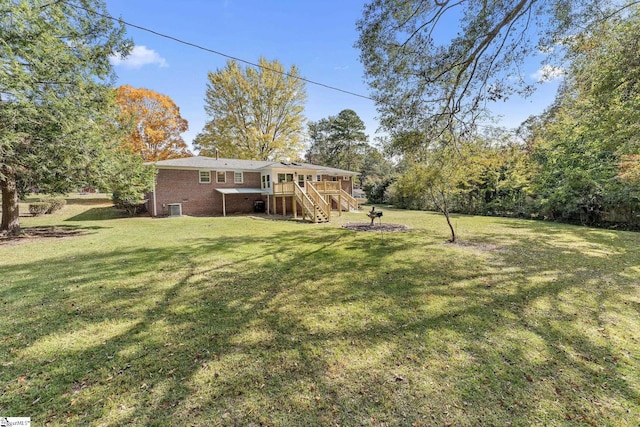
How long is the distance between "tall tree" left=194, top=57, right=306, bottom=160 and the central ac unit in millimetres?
12067

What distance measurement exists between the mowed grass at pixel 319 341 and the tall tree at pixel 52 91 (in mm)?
3559

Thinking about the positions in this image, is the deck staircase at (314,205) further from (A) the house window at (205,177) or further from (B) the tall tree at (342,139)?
(B) the tall tree at (342,139)

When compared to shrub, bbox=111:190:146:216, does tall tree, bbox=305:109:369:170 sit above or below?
above

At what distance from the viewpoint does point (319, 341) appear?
3340 millimetres

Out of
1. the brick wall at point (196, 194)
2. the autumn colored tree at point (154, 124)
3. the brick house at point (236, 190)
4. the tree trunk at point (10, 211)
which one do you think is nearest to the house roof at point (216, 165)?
the brick house at point (236, 190)

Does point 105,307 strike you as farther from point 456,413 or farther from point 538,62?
point 538,62

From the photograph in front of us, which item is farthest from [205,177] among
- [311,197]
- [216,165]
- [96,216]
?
[311,197]

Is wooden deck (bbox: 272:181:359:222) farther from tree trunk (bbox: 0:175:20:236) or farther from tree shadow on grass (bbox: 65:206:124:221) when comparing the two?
tree trunk (bbox: 0:175:20:236)

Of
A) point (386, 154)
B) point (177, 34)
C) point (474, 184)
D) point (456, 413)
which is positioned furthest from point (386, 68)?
point (474, 184)

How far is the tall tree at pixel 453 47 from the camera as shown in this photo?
19.0 feet

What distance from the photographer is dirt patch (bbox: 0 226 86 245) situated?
8.98 m

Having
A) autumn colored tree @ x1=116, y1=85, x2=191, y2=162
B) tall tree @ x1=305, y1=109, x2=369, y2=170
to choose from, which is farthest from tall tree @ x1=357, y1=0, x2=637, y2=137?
tall tree @ x1=305, y1=109, x2=369, y2=170

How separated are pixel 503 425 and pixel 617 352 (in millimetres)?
2271

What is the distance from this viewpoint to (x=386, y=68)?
Answer: 7172 mm
